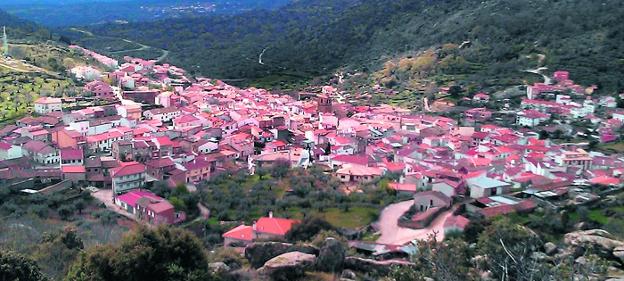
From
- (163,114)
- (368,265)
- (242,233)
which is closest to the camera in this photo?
(368,265)

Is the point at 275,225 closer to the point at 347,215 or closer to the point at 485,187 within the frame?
the point at 347,215

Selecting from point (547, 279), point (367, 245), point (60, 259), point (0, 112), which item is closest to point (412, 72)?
point (0, 112)

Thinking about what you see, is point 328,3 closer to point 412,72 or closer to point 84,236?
point 412,72

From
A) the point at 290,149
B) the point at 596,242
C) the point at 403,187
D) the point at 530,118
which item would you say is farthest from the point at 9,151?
the point at 530,118

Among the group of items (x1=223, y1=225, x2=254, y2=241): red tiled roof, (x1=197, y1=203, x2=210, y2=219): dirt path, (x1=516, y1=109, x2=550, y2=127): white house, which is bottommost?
(x1=197, y1=203, x2=210, y2=219): dirt path

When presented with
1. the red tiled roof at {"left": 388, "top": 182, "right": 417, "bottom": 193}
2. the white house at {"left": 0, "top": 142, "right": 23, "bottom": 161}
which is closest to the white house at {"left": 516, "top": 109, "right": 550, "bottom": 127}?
the red tiled roof at {"left": 388, "top": 182, "right": 417, "bottom": 193}

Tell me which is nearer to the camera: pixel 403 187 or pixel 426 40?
pixel 403 187

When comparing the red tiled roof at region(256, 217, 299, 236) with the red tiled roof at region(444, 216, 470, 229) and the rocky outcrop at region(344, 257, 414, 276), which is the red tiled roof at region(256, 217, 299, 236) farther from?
the red tiled roof at region(444, 216, 470, 229)
